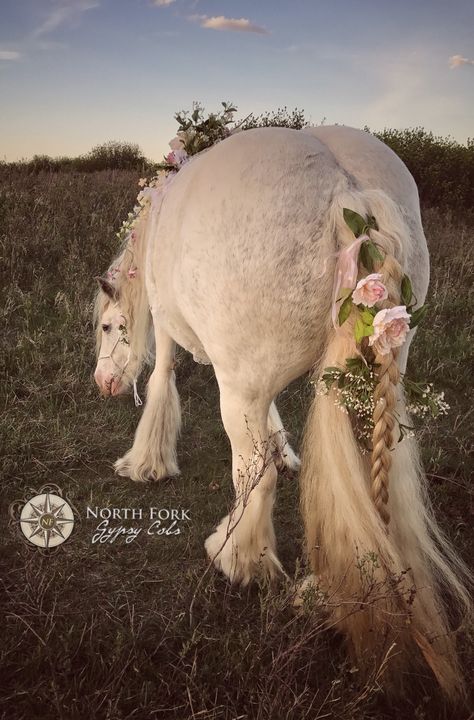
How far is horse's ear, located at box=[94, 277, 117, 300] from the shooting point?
371 cm

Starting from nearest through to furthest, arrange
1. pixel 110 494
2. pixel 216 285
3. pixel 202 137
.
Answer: pixel 216 285
pixel 202 137
pixel 110 494

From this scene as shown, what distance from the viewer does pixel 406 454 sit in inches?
90.1

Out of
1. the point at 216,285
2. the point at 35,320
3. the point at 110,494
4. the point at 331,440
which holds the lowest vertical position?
the point at 110,494

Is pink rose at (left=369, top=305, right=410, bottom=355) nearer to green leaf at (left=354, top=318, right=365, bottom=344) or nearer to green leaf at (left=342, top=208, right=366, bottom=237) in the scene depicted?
green leaf at (left=354, top=318, right=365, bottom=344)

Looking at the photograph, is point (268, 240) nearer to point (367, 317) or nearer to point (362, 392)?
point (367, 317)

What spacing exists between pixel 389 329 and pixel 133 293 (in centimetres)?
213

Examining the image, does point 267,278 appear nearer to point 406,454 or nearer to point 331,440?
point 331,440

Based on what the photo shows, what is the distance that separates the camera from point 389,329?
6.43 ft

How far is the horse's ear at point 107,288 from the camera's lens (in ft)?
12.2

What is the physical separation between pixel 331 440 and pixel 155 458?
1784 mm

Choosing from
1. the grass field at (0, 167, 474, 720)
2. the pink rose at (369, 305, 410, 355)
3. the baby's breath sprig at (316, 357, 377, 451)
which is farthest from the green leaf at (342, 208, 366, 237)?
the grass field at (0, 167, 474, 720)

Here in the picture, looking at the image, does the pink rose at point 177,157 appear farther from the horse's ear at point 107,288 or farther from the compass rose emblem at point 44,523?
the compass rose emblem at point 44,523

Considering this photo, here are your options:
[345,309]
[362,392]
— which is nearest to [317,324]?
[345,309]

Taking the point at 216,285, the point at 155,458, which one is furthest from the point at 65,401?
the point at 216,285
